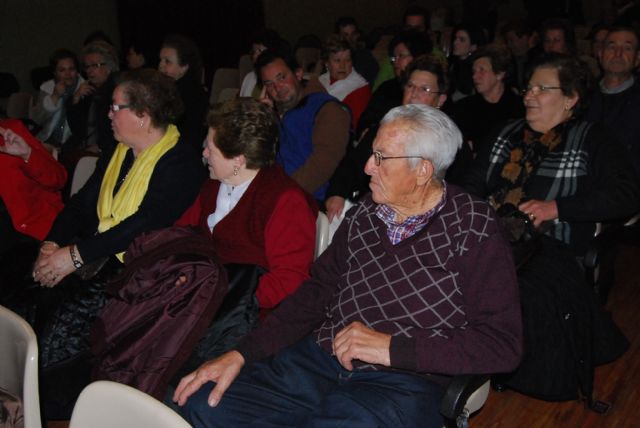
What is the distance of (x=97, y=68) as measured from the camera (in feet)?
14.5

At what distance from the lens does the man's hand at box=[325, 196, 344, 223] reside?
288cm

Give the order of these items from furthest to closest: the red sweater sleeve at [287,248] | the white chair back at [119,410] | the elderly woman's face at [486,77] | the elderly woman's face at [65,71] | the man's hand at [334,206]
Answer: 1. the elderly woman's face at [65,71]
2. the elderly woman's face at [486,77]
3. the man's hand at [334,206]
4. the red sweater sleeve at [287,248]
5. the white chair back at [119,410]

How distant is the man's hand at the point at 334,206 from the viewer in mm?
2885

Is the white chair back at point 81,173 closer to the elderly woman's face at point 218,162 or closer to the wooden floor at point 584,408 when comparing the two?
the elderly woman's face at point 218,162

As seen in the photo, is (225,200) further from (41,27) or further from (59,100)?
(41,27)

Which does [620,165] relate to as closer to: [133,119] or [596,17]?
[133,119]

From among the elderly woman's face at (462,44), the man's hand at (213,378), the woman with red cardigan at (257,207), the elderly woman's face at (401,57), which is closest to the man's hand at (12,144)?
the woman with red cardigan at (257,207)

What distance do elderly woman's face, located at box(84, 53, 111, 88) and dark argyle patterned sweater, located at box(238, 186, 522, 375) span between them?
3.10m

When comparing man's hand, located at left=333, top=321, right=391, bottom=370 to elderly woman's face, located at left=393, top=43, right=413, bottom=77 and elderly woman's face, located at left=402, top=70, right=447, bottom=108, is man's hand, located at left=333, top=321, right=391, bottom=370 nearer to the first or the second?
elderly woman's face, located at left=402, top=70, right=447, bottom=108

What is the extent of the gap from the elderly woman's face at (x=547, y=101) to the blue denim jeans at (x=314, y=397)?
4.41ft

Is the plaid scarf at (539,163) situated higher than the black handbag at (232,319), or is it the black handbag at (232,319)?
the plaid scarf at (539,163)

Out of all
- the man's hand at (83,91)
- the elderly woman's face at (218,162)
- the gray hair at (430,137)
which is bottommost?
the man's hand at (83,91)

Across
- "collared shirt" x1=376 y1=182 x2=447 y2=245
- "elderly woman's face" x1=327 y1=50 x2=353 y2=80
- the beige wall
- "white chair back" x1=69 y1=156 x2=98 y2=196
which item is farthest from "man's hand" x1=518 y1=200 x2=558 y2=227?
the beige wall

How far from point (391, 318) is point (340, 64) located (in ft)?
9.82
